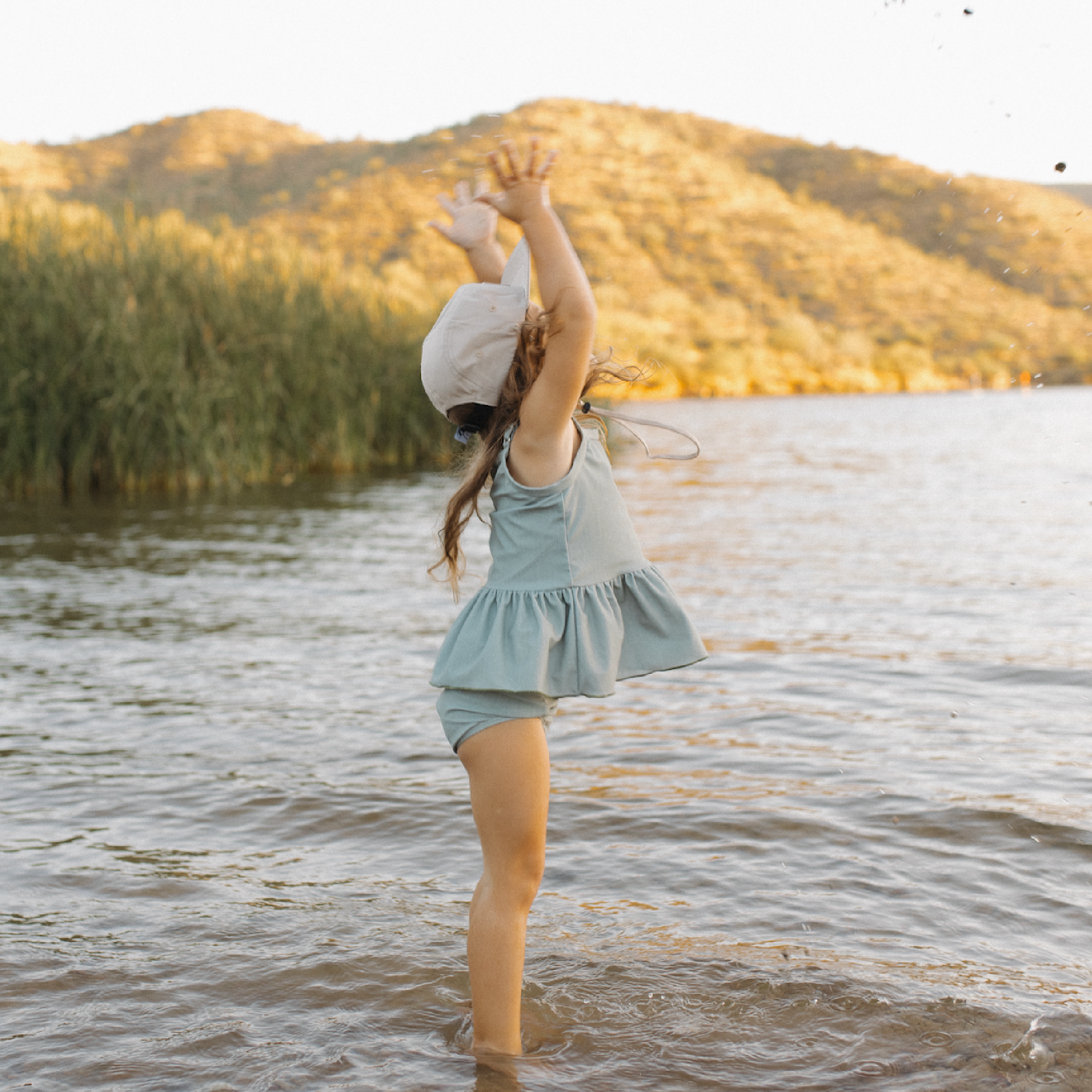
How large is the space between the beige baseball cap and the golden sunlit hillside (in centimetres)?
4679

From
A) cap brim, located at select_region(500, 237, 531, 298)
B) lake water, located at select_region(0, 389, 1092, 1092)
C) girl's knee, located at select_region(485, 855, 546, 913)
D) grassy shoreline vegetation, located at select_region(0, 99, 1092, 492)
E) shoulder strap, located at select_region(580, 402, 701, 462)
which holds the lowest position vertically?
lake water, located at select_region(0, 389, 1092, 1092)

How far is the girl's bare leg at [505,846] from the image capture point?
2.32 m

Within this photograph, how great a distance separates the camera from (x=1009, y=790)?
163 inches

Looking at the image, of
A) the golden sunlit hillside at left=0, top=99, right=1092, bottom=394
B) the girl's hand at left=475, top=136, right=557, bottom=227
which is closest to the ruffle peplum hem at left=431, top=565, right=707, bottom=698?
the girl's hand at left=475, top=136, right=557, bottom=227

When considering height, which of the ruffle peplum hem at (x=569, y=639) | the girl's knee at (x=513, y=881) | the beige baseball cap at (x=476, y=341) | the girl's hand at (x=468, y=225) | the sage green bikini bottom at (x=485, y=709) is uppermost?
the girl's hand at (x=468, y=225)

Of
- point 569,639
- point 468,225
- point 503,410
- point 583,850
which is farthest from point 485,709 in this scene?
point 583,850

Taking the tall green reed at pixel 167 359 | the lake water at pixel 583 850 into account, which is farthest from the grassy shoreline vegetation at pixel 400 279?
the lake water at pixel 583 850

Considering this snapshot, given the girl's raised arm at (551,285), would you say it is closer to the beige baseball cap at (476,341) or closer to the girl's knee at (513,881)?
the beige baseball cap at (476,341)

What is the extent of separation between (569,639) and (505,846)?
1.41 ft

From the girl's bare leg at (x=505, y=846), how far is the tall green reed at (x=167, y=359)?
984cm

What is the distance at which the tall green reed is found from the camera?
13203 mm

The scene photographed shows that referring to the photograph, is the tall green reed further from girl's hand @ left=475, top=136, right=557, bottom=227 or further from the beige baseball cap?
girl's hand @ left=475, top=136, right=557, bottom=227

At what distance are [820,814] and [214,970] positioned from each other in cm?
203

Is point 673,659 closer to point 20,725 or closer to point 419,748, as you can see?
point 419,748
